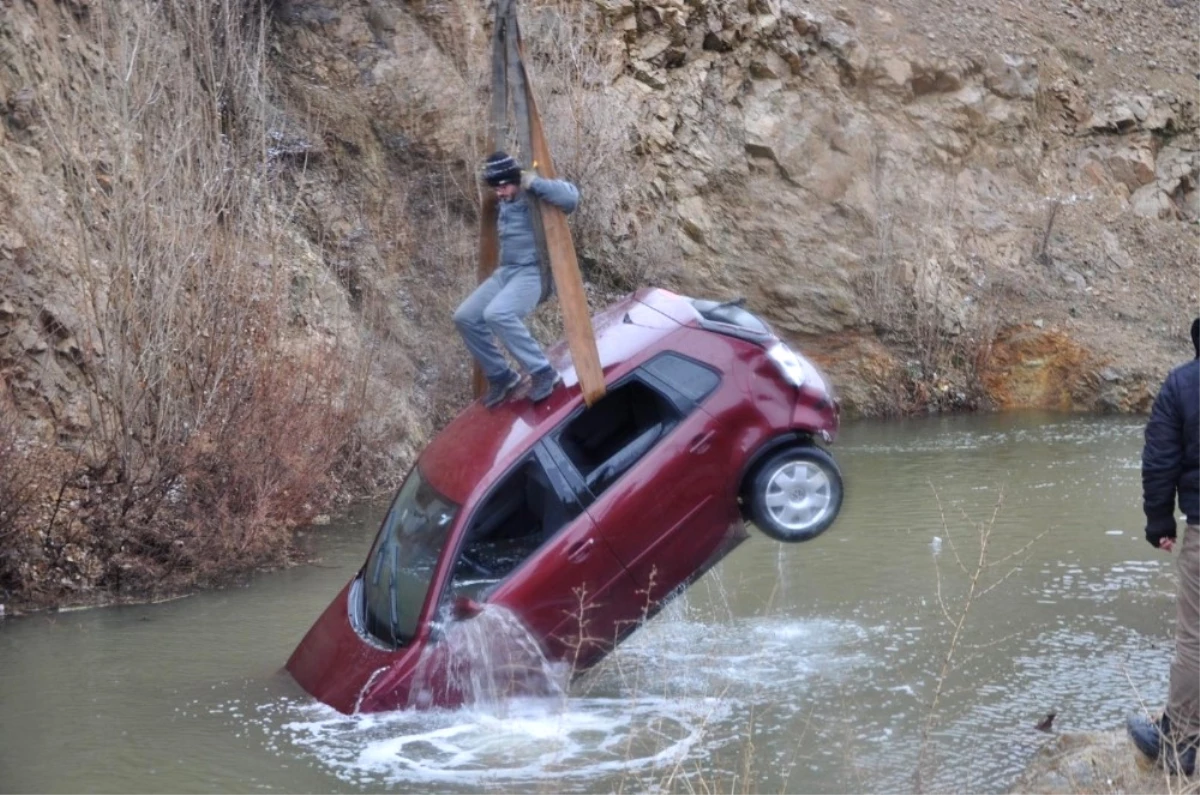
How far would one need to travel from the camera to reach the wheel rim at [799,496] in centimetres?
688

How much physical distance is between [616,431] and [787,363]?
1.07 m

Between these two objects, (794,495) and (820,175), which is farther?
(820,175)

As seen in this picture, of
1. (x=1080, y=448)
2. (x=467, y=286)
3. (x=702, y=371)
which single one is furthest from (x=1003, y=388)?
(x=702, y=371)

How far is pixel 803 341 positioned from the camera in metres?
21.9

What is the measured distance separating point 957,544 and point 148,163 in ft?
24.6

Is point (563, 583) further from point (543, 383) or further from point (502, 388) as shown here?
point (502, 388)

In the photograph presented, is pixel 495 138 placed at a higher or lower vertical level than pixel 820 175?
lower

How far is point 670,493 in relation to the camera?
272 inches

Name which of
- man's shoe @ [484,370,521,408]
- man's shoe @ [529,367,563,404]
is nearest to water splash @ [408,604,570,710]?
man's shoe @ [529,367,563,404]

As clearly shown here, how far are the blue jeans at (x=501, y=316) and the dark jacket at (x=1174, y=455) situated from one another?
3168 millimetres

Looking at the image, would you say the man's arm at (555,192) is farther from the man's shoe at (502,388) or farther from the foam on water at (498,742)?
the foam on water at (498,742)

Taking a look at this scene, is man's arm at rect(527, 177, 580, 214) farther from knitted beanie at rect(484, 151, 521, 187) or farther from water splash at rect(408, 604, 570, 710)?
water splash at rect(408, 604, 570, 710)

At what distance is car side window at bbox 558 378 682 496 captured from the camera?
701 cm

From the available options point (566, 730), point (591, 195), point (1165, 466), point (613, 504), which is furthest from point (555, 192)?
point (591, 195)
